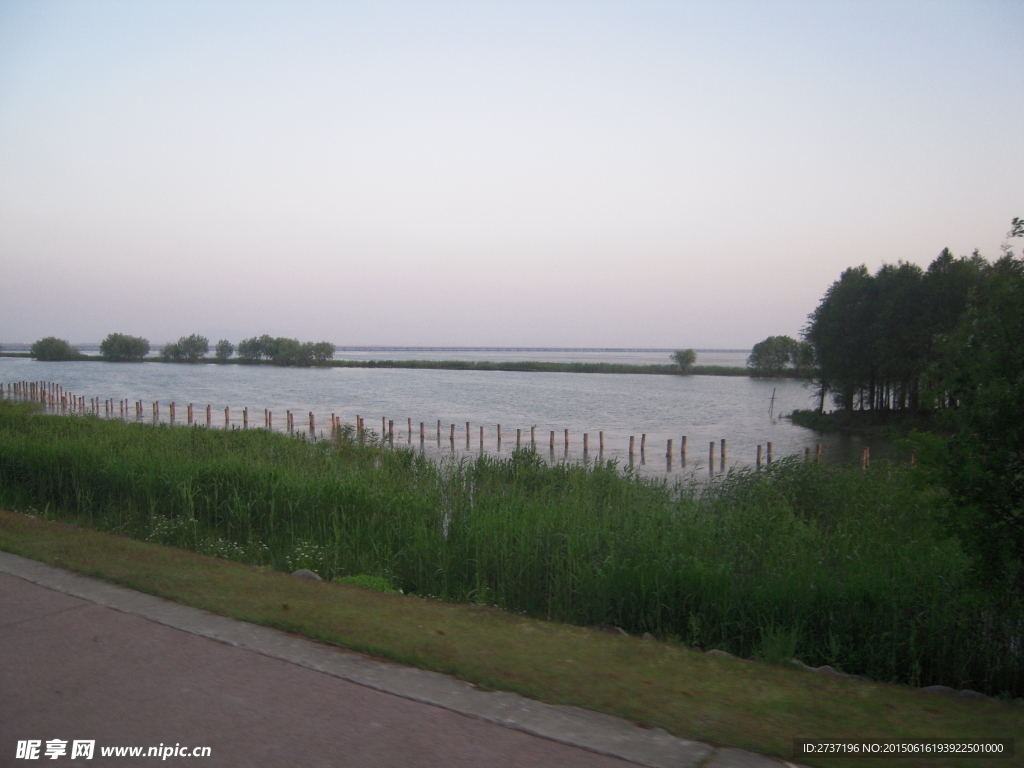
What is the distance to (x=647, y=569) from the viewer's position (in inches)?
327

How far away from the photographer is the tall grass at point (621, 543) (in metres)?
7.36

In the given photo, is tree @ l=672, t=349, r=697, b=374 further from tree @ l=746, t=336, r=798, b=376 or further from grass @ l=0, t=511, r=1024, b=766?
grass @ l=0, t=511, r=1024, b=766

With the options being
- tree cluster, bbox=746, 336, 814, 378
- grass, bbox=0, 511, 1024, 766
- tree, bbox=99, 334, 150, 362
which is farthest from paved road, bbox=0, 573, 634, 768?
tree, bbox=99, 334, 150, 362

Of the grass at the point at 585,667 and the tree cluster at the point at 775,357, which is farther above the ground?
the tree cluster at the point at 775,357

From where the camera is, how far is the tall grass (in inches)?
290

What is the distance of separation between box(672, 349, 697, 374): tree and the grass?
437 feet

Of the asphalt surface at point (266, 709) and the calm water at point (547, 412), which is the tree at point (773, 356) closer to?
the calm water at point (547, 412)

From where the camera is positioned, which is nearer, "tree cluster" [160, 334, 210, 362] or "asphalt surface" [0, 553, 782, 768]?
"asphalt surface" [0, 553, 782, 768]

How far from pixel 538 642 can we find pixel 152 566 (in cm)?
377

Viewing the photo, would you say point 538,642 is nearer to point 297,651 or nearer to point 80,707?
point 297,651

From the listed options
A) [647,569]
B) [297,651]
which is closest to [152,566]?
[297,651]

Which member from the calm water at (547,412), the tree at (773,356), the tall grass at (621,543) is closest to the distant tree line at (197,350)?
the calm water at (547,412)

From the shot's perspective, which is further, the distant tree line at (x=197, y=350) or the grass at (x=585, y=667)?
the distant tree line at (x=197, y=350)

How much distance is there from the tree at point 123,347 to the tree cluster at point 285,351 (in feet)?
80.8
